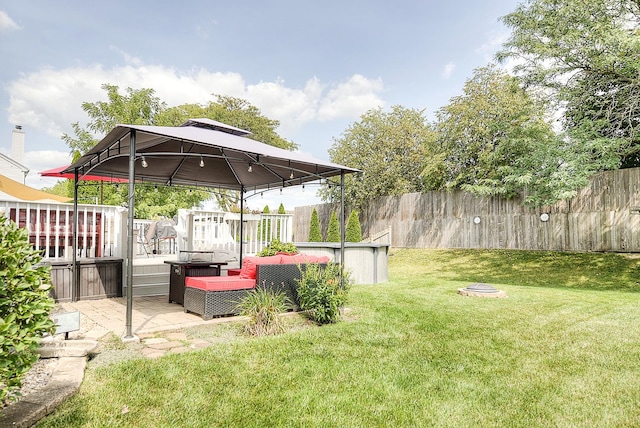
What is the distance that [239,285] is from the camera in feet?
17.8

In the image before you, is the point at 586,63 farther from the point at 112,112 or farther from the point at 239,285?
the point at 112,112

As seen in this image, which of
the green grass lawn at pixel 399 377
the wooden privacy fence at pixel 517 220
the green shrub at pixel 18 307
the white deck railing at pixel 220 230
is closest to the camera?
the green shrub at pixel 18 307

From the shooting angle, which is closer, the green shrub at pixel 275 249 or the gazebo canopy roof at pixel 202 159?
the gazebo canopy roof at pixel 202 159

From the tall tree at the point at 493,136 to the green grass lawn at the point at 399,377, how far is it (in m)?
7.03

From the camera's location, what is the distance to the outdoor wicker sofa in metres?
5.25

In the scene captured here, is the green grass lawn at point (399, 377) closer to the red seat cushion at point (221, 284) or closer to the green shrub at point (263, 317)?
the green shrub at point (263, 317)

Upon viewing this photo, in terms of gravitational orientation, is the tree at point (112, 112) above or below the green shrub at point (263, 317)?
above

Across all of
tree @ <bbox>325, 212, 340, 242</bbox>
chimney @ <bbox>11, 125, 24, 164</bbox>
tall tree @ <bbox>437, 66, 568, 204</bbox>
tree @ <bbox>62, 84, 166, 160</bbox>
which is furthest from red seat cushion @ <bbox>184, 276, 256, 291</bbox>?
chimney @ <bbox>11, 125, 24, 164</bbox>

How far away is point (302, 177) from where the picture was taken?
748 centimetres

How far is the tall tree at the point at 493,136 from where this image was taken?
39.0 ft

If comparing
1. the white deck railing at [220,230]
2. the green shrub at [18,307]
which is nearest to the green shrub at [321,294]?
the green shrub at [18,307]

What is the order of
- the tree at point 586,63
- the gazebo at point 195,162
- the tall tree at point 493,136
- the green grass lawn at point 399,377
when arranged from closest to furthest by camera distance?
1. the green grass lawn at point 399,377
2. the gazebo at point 195,162
3. the tree at point 586,63
4. the tall tree at point 493,136

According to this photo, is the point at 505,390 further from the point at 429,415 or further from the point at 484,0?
the point at 484,0

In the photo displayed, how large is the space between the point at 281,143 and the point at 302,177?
60.8ft
